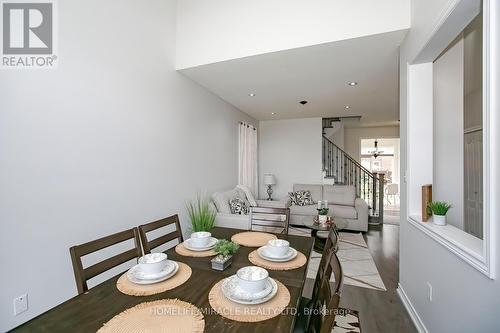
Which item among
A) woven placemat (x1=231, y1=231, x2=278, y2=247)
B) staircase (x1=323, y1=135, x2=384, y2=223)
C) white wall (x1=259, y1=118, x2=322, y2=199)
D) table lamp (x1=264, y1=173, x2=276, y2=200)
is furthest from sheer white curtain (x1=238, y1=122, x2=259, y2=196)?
woven placemat (x1=231, y1=231, x2=278, y2=247)

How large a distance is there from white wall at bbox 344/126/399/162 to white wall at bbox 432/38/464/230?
5959mm

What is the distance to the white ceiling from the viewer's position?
2.50 m

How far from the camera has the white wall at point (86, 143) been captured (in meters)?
1.53

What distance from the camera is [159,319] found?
2.76ft

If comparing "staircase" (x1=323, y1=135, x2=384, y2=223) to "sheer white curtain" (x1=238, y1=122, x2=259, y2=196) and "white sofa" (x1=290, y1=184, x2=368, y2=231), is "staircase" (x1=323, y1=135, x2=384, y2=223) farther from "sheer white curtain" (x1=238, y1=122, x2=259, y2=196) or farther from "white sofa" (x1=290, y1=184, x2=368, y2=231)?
"sheer white curtain" (x1=238, y1=122, x2=259, y2=196)

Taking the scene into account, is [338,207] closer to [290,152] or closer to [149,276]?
[290,152]

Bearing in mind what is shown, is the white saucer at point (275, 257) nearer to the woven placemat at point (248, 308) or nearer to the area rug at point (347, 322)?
the woven placemat at point (248, 308)

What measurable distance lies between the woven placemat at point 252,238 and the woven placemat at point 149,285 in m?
0.56

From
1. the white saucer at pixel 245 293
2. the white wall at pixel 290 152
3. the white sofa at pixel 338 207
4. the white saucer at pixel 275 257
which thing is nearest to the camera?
the white saucer at pixel 245 293

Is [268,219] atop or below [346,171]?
below

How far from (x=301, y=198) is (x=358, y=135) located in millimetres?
4231

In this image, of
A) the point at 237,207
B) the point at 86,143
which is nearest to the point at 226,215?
the point at 237,207

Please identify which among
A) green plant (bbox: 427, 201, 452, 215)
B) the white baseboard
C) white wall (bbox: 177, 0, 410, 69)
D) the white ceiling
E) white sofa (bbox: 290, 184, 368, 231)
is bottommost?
the white baseboard

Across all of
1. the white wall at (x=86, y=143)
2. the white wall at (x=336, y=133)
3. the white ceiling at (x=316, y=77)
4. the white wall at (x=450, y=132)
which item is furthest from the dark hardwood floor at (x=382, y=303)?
the white wall at (x=336, y=133)
